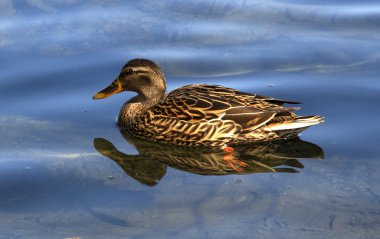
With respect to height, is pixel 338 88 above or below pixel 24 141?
above

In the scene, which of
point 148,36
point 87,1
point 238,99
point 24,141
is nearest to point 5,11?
point 87,1

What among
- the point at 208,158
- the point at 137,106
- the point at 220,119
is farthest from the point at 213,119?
the point at 137,106

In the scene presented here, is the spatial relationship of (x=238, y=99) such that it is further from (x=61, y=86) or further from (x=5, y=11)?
(x=5, y=11)

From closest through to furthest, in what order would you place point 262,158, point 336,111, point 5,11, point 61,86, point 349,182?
1. point 349,182
2. point 262,158
3. point 336,111
4. point 61,86
5. point 5,11

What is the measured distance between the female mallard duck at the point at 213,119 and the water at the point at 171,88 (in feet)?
0.93

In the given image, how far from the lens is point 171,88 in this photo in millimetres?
11664

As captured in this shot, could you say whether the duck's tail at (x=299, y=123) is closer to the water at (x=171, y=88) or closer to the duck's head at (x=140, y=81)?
the water at (x=171, y=88)

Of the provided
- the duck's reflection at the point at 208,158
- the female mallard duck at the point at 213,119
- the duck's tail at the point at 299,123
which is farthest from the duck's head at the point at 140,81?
the duck's tail at the point at 299,123

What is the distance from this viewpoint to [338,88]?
11383mm

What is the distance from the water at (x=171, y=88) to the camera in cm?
819

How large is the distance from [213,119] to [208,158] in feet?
1.81

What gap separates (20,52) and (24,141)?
2556 millimetres

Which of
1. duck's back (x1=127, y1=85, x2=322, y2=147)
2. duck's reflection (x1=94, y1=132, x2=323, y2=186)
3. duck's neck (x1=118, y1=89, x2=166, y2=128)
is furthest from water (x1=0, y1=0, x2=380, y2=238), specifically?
duck's back (x1=127, y1=85, x2=322, y2=147)

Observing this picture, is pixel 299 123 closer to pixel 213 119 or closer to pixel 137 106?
pixel 213 119
